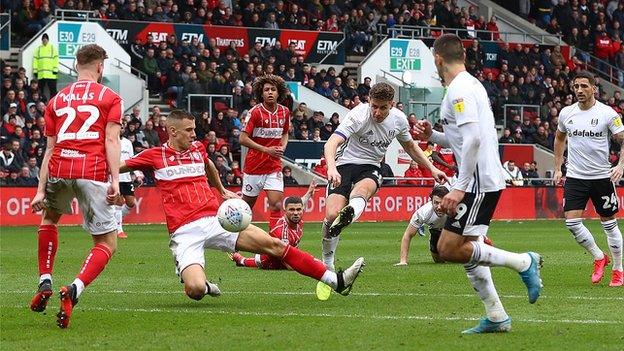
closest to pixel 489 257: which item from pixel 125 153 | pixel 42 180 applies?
pixel 42 180

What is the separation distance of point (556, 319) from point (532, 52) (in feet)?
123

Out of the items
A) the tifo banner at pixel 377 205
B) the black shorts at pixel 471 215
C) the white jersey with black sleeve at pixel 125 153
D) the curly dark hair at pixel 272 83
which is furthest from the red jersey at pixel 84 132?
the tifo banner at pixel 377 205

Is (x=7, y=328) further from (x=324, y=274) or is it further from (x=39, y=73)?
(x=39, y=73)

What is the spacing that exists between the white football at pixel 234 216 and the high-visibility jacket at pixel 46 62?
79.0 feet

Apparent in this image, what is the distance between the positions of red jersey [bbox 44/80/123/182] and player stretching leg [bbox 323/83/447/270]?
3658mm

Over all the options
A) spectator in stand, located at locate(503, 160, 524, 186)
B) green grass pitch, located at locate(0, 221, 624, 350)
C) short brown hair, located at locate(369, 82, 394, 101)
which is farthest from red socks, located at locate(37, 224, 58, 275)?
spectator in stand, located at locate(503, 160, 524, 186)

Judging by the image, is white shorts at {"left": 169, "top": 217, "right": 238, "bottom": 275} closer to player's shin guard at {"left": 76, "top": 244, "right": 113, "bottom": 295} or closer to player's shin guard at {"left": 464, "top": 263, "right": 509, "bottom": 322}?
player's shin guard at {"left": 76, "top": 244, "right": 113, "bottom": 295}

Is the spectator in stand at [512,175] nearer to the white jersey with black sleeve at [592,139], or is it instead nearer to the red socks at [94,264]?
the white jersey with black sleeve at [592,139]

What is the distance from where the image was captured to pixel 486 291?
10.1 m

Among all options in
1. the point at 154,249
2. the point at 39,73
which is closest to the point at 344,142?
the point at 154,249

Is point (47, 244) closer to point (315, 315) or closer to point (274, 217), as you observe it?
point (315, 315)

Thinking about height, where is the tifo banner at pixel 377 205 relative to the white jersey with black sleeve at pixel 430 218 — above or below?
below

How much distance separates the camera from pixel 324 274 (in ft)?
39.5

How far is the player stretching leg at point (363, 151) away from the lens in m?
14.6
